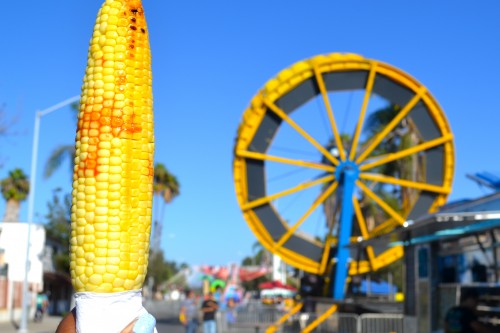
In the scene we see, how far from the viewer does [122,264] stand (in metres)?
3.14

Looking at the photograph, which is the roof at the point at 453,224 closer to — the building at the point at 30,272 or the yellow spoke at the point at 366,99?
the building at the point at 30,272

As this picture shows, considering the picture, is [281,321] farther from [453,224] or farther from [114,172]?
[114,172]

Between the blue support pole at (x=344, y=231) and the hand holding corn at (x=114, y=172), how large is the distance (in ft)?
63.3

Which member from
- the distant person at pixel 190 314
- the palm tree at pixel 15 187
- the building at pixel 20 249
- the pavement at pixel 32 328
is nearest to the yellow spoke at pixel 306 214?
the distant person at pixel 190 314

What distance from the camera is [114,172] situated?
322cm

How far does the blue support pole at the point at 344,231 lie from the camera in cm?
2238

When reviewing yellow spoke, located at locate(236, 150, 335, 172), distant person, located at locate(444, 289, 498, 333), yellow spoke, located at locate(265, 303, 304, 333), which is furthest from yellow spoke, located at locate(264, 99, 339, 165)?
distant person, located at locate(444, 289, 498, 333)

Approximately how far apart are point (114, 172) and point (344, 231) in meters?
19.7

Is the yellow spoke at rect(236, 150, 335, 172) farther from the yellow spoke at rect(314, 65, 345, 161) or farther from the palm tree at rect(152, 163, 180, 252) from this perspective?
Result: the palm tree at rect(152, 163, 180, 252)

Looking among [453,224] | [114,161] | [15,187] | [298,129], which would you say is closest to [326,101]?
[298,129]

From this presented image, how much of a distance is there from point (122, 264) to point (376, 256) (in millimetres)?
20862

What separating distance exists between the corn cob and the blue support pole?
19.3 meters

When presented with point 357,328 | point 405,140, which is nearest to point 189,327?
point 357,328

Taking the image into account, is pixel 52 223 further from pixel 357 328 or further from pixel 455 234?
pixel 455 234
